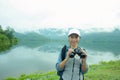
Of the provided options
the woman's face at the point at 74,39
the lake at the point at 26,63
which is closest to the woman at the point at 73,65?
the woman's face at the point at 74,39

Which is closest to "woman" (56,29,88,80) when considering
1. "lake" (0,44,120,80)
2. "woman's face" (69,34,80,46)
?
"woman's face" (69,34,80,46)

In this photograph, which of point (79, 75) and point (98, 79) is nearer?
point (79, 75)

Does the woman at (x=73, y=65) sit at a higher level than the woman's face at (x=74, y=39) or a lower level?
lower

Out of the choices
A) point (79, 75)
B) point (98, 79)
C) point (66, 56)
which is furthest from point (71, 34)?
point (98, 79)

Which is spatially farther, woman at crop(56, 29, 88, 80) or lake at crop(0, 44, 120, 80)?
lake at crop(0, 44, 120, 80)

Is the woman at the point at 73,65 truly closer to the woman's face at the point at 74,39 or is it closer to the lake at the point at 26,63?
the woman's face at the point at 74,39

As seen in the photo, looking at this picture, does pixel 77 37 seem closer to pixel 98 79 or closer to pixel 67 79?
pixel 67 79

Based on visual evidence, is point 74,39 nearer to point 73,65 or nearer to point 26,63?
point 73,65

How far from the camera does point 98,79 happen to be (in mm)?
14227

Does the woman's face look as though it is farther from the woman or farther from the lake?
the lake

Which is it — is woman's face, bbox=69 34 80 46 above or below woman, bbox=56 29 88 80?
above

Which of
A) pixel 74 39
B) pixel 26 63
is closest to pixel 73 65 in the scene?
pixel 74 39

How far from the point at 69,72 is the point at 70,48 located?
1.53 feet

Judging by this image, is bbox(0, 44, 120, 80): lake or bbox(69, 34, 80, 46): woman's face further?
bbox(0, 44, 120, 80): lake
